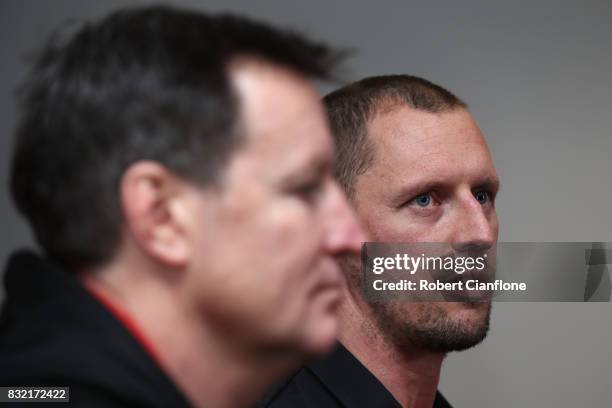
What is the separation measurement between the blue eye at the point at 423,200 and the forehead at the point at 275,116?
573 millimetres

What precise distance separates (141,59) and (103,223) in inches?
5.8

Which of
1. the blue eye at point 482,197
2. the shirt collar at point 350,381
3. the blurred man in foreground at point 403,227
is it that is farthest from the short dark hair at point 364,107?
the shirt collar at point 350,381

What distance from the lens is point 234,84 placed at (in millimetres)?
681

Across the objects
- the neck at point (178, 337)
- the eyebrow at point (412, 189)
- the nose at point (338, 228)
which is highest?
the eyebrow at point (412, 189)

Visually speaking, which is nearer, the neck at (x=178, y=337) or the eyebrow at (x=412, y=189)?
the neck at (x=178, y=337)

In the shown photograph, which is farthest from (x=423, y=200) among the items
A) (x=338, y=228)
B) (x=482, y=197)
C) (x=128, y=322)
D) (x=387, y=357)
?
(x=128, y=322)

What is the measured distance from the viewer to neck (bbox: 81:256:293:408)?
2.23 ft

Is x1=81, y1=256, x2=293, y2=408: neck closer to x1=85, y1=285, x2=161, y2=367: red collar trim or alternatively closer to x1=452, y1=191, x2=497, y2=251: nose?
x1=85, y1=285, x2=161, y2=367: red collar trim

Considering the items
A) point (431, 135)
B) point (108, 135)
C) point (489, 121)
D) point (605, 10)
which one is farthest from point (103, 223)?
point (605, 10)

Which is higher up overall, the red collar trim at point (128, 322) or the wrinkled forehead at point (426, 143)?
the wrinkled forehead at point (426, 143)

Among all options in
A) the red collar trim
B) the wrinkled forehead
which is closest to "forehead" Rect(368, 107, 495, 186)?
the wrinkled forehead

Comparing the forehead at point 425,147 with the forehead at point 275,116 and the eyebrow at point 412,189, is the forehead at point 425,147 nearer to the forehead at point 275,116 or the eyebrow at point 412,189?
the eyebrow at point 412,189

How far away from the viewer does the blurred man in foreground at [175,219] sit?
26.1 inches

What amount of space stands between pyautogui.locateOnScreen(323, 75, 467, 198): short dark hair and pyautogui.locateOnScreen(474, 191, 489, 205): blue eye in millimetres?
154
